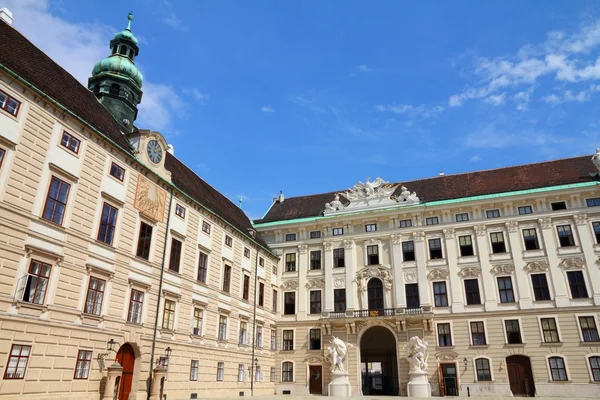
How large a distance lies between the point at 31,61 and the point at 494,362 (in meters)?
34.2

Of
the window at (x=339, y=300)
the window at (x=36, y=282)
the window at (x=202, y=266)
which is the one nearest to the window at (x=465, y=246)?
the window at (x=339, y=300)

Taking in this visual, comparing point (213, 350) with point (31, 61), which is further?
point (213, 350)

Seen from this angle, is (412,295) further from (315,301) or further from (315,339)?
(315,339)

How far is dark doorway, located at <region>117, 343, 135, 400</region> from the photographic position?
826 inches

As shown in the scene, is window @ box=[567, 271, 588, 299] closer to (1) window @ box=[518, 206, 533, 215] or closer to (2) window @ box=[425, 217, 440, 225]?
(1) window @ box=[518, 206, 533, 215]

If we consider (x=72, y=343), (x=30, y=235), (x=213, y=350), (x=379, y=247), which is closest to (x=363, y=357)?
(x=379, y=247)

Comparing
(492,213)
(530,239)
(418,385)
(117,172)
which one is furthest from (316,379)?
(117,172)

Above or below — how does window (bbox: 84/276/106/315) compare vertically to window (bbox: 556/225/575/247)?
below

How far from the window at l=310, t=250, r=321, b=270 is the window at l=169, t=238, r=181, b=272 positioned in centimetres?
1649

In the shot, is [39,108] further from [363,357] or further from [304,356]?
[363,357]

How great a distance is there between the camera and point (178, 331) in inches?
985

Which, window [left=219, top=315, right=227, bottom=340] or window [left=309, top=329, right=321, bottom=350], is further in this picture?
window [left=309, top=329, right=321, bottom=350]

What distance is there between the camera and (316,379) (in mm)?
36062

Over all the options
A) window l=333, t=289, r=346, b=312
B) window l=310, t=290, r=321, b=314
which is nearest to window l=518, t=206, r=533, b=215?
window l=333, t=289, r=346, b=312
